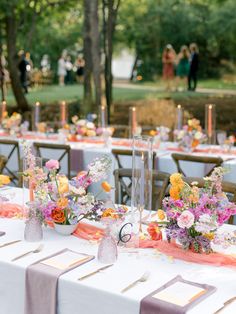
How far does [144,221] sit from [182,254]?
2.05ft

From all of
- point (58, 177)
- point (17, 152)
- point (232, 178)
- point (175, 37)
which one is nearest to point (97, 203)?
point (58, 177)

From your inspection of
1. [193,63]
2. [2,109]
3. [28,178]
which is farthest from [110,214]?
[193,63]

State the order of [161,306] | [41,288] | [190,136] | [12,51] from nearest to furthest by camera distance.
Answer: [161,306] → [41,288] → [190,136] → [12,51]

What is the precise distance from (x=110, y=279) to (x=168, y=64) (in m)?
11.9

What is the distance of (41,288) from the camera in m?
2.85

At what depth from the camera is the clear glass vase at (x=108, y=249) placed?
2924 mm

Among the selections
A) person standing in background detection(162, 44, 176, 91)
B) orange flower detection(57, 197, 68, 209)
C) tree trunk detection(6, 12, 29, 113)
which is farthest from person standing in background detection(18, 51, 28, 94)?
orange flower detection(57, 197, 68, 209)

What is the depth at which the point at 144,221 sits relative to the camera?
3650 mm

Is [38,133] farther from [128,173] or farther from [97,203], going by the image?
[97,203]

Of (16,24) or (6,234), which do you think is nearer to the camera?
(6,234)

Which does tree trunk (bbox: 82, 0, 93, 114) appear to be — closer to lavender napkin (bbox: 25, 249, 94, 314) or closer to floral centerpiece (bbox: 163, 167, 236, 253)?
floral centerpiece (bbox: 163, 167, 236, 253)

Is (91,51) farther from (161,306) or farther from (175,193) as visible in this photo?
(161,306)

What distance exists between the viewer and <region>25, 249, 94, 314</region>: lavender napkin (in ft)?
9.23

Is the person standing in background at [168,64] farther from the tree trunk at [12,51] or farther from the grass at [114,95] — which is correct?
the tree trunk at [12,51]
